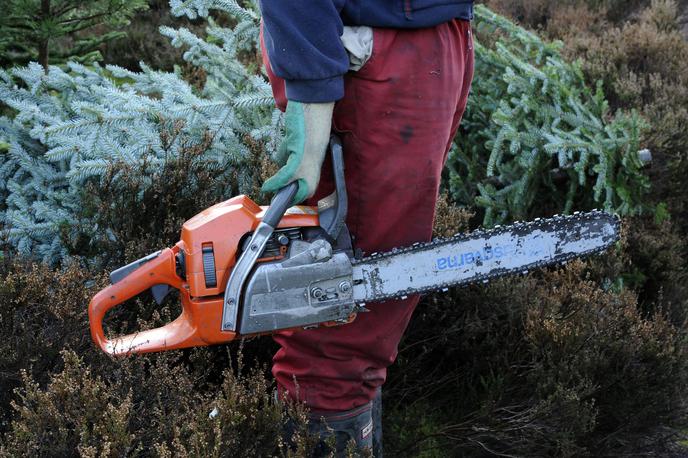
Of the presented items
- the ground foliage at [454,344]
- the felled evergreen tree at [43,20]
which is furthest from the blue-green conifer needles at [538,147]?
the felled evergreen tree at [43,20]

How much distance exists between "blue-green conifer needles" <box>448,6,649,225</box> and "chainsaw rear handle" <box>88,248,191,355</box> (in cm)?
214

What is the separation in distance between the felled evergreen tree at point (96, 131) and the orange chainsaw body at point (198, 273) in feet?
2.95

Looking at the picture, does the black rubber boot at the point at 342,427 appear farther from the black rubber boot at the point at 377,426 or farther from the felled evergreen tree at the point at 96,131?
the felled evergreen tree at the point at 96,131

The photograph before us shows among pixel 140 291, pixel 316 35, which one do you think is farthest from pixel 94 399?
pixel 316 35

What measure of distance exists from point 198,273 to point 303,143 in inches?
16.7

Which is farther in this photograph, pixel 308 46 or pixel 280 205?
pixel 280 205

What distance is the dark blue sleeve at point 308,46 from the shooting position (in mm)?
1896

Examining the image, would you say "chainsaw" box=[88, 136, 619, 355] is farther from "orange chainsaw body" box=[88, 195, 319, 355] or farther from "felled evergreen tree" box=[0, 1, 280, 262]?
"felled evergreen tree" box=[0, 1, 280, 262]

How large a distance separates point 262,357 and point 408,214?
1061mm

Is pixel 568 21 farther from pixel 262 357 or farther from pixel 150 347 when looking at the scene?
pixel 150 347

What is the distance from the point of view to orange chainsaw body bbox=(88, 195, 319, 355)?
2037 mm

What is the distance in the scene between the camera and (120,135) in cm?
335

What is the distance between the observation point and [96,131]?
10.8ft

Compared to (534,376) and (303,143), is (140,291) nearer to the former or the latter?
(303,143)
